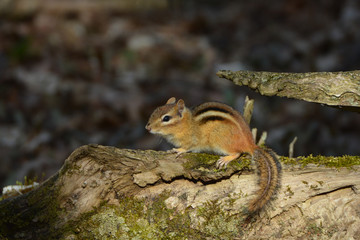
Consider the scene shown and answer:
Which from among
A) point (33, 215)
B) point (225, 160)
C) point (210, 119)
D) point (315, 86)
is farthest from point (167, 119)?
point (33, 215)

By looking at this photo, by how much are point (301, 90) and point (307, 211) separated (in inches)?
36.6

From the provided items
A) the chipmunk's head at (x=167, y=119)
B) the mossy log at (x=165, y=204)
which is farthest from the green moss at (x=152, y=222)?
the chipmunk's head at (x=167, y=119)

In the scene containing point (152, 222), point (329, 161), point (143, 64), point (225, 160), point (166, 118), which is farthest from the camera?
point (143, 64)

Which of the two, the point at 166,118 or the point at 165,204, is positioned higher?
the point at 166,118

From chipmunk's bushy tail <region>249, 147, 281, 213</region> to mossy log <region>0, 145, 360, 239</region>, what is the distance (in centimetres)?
7

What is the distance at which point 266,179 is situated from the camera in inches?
119

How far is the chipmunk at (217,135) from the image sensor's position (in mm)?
3043

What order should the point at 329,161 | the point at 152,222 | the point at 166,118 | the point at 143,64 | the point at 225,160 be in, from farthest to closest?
1. the point at 143,64
2. the point at 166,118
3. the point at 225,160
4. the point at 329,161
5. the point at 152,222

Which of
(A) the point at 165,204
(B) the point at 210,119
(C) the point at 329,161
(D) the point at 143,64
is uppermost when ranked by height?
(D) the point at 143,64

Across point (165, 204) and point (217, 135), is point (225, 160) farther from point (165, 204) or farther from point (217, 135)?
point (165, 204)

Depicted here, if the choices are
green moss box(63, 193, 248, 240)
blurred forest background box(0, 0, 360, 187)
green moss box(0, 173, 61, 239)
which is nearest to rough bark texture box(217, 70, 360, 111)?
green moss box(63, 193, 248, 240)

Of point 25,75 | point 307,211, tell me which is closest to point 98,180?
point 307,211

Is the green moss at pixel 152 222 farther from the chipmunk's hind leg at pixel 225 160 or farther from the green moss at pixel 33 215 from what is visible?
the chipmunk's hind leg at pixel 225 160

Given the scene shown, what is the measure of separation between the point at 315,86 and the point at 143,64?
6.10 metres
